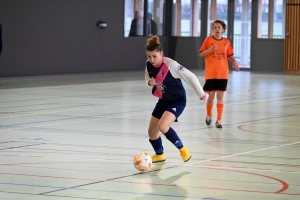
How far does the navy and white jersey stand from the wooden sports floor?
76 centimetres

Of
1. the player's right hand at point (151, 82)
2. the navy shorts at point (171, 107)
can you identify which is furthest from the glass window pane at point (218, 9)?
the player's right hand at point (151, 82)

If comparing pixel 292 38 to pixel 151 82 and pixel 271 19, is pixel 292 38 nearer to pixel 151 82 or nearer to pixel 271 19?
pixel 271 19

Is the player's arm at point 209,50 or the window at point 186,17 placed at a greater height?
the window at point 186,17

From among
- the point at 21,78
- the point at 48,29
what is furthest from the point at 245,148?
the point at 48,29

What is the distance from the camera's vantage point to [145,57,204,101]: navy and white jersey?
7.57 m

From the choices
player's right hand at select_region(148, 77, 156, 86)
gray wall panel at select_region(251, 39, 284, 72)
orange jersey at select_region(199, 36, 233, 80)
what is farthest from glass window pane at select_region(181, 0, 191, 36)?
player's right hand at select_region(148, 77, 156, 86)

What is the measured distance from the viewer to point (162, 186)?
6.38m

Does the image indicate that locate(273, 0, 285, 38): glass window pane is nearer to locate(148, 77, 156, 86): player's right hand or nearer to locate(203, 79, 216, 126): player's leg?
locate(203, 79, 216, 126): player's leg

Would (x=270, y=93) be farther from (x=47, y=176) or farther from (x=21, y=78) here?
(x=47, y=176)

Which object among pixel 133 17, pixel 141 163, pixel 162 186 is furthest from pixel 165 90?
pixel 133 17

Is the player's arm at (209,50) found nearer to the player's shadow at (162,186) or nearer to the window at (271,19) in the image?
the player's shadow at (162,186)

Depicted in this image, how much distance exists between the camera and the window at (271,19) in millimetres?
27203

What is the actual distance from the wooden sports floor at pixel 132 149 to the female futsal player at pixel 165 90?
0.27m

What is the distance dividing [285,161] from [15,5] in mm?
15819
